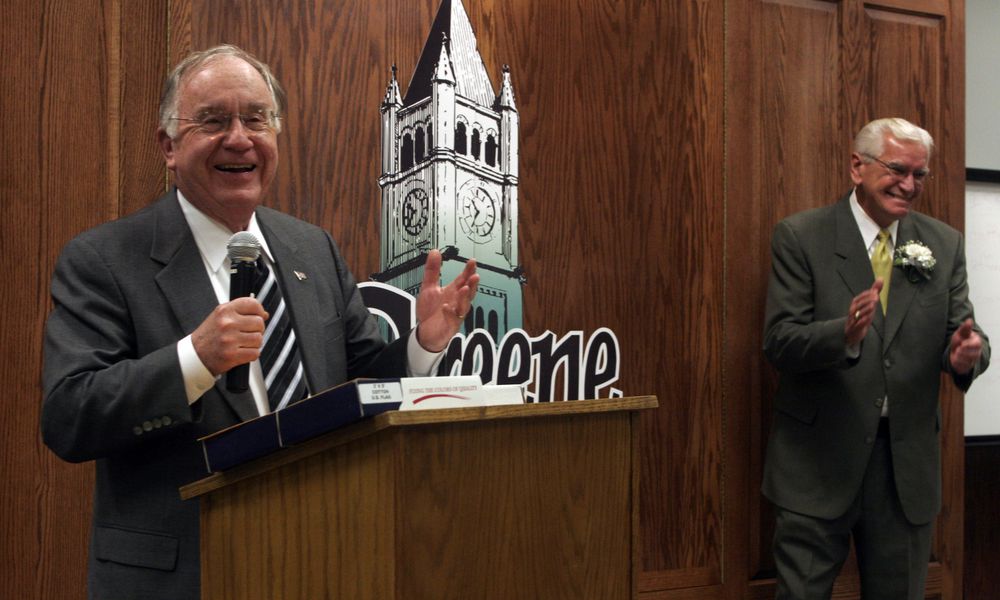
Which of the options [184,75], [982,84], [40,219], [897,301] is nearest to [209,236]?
[184,75]

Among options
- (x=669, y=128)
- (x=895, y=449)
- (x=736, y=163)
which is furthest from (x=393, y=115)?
(x=895, y=449)

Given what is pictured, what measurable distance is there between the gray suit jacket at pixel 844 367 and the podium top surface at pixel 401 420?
210 cm

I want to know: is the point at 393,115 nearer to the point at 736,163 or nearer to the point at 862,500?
the point at 736,163

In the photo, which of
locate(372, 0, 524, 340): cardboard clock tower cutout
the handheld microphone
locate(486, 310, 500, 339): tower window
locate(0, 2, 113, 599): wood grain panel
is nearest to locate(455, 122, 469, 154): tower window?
locate(372, 0, 524, 340): cardboard clock tower cutout

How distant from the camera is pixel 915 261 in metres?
3.68

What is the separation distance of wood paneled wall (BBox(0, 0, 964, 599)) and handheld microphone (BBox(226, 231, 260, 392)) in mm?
1494

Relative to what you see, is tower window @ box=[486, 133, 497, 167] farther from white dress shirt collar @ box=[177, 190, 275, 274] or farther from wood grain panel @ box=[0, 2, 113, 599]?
white dress shirt collar @ box=[177, 190, 275, 274]

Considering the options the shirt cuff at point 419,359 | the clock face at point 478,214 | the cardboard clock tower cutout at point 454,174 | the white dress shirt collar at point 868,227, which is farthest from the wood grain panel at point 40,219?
the white dress shirt collar at point 868,227

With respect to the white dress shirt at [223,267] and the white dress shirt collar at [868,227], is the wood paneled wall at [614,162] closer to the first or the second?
the white dress shirt collar at [868,227]

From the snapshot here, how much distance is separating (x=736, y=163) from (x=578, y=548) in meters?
2.76

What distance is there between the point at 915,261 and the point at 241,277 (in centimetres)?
275

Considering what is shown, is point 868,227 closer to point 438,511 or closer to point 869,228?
point 869,228

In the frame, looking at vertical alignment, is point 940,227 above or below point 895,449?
above

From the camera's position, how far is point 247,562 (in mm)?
1470
